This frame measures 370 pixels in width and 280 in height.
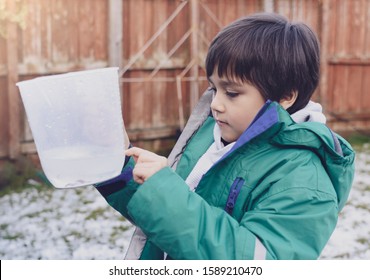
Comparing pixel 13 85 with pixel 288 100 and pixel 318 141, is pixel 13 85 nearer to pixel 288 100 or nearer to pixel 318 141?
pixel 288 100

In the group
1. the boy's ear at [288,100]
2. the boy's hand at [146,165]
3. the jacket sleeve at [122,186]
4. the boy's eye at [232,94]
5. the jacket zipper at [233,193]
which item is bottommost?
the jacket sleeve at [122,186]

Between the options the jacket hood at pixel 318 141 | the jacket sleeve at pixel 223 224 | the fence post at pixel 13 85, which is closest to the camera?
the jacket sleeve at pixel 223 224

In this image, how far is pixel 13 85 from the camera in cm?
513

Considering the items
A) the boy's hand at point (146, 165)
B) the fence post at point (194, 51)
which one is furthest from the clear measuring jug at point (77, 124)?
the fence post at point (194, 51)

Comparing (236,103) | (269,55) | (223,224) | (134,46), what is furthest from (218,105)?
(134,46)

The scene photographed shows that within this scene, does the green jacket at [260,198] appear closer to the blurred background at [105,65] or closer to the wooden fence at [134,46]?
the blurred background at [105,65]

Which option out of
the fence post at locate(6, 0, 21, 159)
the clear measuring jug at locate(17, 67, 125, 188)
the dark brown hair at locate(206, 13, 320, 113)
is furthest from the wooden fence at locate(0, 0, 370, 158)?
the clear measuring jug at locate(17, 67, 125, 188)

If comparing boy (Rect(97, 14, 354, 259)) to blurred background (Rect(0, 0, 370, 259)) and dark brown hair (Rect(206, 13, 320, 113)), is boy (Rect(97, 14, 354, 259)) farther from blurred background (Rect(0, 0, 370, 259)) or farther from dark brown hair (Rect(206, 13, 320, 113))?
blurred background (Rect(0, 0, 370, 259))

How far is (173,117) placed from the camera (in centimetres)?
618

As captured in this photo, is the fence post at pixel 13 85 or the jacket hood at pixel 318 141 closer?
the jacket hood at pixel 318 141

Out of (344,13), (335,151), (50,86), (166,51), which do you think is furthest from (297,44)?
(344,13)

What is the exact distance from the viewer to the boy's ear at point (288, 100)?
5.22 ft

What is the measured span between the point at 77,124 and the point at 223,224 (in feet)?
1.22

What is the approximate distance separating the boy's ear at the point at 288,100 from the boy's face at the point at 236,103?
0.25 feet
